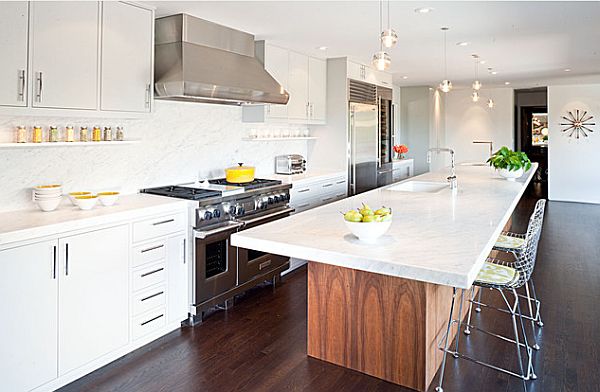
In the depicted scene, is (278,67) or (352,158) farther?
(352,158)

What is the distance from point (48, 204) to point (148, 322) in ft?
3.29

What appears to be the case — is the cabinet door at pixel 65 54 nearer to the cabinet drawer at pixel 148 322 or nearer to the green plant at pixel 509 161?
the cabinet drawer at pixel 148 322

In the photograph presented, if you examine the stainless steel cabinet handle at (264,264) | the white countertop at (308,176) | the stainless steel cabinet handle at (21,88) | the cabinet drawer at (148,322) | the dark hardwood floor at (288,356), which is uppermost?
the stainless steel cabinet handle at (21,88)

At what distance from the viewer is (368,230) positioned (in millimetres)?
2271

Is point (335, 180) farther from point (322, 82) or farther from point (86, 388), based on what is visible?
point (86, 388)

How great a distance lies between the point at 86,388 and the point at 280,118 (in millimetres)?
3342

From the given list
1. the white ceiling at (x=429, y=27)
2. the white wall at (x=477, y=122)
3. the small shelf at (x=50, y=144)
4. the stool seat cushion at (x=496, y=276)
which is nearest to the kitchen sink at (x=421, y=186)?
the white ceiling at (x=429, y=27)

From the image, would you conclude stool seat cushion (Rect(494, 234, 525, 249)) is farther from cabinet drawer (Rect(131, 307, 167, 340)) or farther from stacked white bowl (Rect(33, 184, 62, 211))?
stacked white bowl (Rect(33, 184, 62, 211))

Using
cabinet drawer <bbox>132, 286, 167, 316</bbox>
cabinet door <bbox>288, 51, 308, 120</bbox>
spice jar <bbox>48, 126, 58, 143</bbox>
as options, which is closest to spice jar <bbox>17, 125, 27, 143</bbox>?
spice jar <bbox>48, 126, 58, 143</bbox>

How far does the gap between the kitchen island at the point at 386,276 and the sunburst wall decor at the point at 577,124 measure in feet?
24.6

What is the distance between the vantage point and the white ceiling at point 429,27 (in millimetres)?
3664

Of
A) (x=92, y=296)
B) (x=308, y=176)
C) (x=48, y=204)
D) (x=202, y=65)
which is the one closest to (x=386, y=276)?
(x=92, y=296)

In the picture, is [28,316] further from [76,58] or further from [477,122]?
[477,122]

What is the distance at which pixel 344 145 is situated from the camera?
610 centimetres
